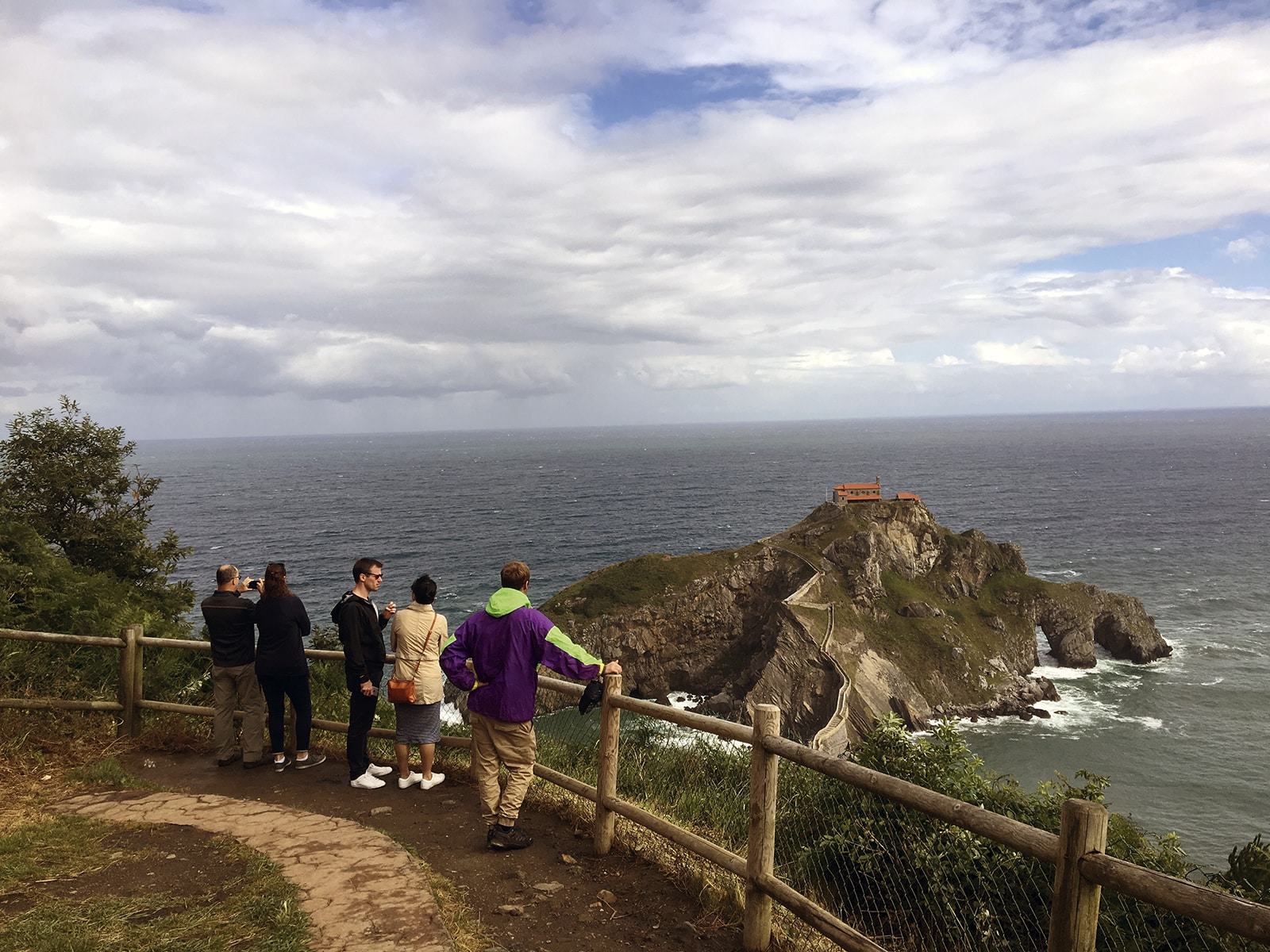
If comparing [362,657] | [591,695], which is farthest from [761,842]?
[362,657]

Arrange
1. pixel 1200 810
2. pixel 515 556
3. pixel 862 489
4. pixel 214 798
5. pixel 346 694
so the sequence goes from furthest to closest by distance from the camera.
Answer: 1. pixel 515 556
2. pixel 862 489
3. pixel 1200 810
4. pixel 346 694
5. pixel 214 798

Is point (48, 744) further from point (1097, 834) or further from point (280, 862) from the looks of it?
point (1097, 834)

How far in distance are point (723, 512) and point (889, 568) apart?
207ft

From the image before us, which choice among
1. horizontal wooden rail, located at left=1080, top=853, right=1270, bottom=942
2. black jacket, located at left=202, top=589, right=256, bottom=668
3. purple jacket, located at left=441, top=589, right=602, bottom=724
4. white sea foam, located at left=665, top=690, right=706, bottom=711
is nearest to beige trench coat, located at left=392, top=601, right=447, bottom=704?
purple jacket, located at left=441, top=589, right=602, bottom=724

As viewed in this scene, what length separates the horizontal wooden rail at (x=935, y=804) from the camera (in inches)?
158

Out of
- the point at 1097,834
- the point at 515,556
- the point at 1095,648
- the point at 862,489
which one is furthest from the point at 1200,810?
the point at 515,556

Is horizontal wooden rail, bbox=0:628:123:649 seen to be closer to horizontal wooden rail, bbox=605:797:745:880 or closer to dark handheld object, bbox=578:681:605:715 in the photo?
dark handheld object, bbox=578:681:605:715

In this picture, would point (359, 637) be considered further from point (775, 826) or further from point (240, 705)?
point (775, 826)

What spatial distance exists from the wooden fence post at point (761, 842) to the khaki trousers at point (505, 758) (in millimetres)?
2209

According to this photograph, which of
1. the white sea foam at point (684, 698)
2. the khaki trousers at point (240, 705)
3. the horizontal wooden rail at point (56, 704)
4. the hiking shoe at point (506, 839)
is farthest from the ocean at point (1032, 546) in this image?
the horizontal wooden rail at point (56, 704)

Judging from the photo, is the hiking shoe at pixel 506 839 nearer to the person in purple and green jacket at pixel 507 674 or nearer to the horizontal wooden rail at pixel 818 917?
the person in purple and green jacket at pixel 507 674

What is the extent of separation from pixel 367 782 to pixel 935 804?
6.43m

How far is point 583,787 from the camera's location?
726cm

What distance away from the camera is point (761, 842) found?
5.57 meters
